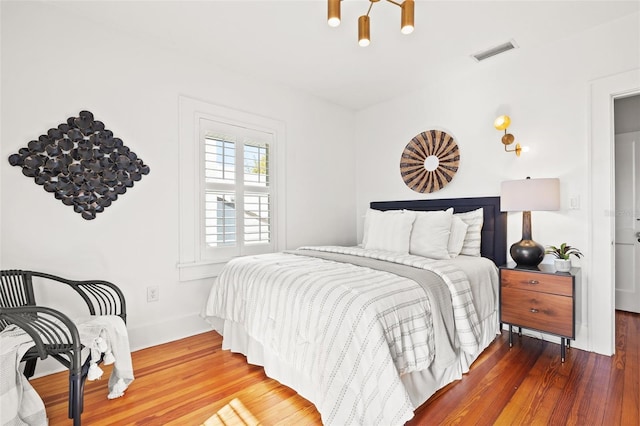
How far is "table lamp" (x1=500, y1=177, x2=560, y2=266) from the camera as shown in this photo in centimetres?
243

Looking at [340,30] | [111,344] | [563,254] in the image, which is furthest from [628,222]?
[111,344]

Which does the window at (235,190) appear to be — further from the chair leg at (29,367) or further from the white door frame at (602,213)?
the white door frame at (602,213)

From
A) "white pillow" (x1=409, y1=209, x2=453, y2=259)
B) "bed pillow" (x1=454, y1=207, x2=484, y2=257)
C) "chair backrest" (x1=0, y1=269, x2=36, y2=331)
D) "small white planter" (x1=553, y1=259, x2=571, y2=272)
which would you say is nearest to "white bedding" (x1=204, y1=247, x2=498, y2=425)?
"white pillow" (x1=409, y1=209, x2=453, y2=259)

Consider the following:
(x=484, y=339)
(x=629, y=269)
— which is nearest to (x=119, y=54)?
(x=484, y=339)

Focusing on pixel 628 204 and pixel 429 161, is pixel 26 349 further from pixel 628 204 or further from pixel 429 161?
pixel 628 204

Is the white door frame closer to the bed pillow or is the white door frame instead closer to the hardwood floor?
the hardwood floor

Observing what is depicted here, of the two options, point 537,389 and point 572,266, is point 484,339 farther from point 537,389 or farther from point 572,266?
point 572,266

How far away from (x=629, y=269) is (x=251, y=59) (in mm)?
4560

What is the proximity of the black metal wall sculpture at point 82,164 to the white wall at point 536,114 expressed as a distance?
9.84 feet

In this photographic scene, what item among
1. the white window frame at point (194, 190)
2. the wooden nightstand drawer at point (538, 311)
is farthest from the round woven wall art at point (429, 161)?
the white window frame at point (194, 190)

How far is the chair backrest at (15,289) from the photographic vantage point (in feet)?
6.40

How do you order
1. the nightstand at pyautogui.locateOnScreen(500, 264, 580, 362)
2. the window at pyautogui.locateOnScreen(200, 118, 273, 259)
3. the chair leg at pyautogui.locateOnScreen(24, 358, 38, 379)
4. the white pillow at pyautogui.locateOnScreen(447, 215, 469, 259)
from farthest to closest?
the window at pyautogui.locateOnScreen(200, 118, 273, 259), the white pillow at pyautogui.locateOnScreen(447, 215, 469, 259), the nightstand at pyautogui.locateOnScreen(500, 264, 580, 362), the chair leg at pyautogui.locateOnScreen(24, 358, 38, 379)

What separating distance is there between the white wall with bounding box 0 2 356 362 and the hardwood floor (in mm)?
620

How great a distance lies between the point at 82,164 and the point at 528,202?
137 inches
